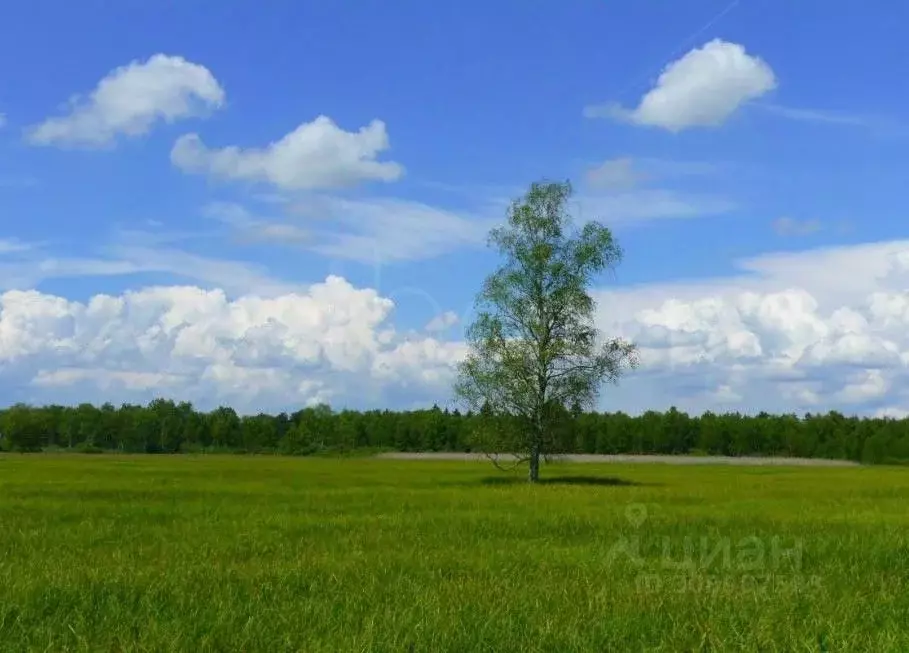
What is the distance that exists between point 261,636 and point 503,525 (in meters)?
14.2

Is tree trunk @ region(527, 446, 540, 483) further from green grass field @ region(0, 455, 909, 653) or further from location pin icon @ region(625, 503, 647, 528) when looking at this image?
green grass field @ region(0, 455, 909, 653)

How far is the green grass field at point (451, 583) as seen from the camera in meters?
9.07

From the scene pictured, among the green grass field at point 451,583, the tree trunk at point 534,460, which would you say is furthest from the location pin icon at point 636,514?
the tree trunk at point 534,460

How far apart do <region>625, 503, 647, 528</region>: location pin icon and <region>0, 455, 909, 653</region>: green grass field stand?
0.74 feet

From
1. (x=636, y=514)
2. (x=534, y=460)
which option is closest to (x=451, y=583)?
(x=636, y=514)

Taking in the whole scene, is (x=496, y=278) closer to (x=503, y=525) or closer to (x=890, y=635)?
(x=503, y=525)

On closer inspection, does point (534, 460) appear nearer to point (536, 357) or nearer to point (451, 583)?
point (536, 357)

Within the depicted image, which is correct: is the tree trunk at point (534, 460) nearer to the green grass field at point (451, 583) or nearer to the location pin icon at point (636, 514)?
the location pin icon at point (636, 514)

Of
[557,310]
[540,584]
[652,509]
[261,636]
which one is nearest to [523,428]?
[557,310]

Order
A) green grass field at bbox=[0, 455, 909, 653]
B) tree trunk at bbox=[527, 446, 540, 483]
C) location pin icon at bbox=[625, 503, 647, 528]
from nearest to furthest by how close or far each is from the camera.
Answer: green grass field at bbox=[0, 455, 909, 653], location pin icon at bbox=[625, 503, 647, 528], tree trunk at bbox=[527, 446, 540, 483]

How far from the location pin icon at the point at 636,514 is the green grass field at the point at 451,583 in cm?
22

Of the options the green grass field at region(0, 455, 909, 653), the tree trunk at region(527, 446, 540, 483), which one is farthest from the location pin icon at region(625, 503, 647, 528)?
the tree trunk at region(527, 446, 540, 483)

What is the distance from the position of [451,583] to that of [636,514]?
1514 cm

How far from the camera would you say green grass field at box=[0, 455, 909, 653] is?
9070 millimetres
